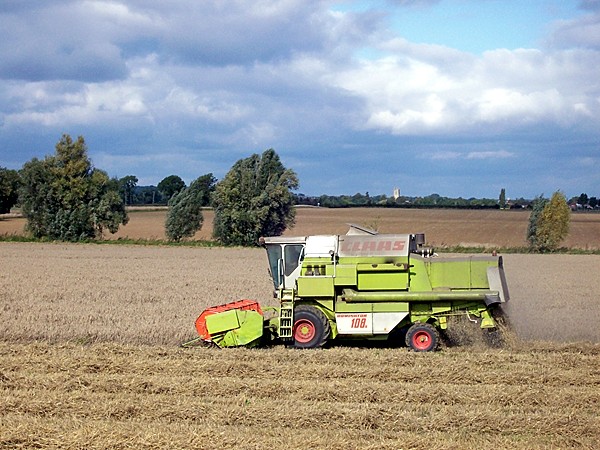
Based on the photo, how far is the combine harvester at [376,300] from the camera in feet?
40.8

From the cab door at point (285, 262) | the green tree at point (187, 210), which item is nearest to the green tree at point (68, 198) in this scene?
the green tree at point (187, 210)

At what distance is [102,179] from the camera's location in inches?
2079

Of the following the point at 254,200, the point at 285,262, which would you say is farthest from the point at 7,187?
the point at 285,262

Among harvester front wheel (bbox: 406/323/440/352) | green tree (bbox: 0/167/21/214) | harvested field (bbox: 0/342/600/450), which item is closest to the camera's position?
harvested field (bbox: 0/342/600/450)

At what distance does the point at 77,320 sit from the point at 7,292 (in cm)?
600

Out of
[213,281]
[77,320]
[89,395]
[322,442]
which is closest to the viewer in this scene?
[322,442]

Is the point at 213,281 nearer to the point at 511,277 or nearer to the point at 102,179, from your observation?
the point at 511,277

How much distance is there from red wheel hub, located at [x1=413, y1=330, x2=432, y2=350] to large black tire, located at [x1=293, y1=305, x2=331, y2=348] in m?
1.44

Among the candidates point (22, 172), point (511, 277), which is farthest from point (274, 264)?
point (22, 172)

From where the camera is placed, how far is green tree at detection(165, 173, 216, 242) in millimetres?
54625

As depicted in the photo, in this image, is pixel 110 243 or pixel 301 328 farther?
pixel 110 243

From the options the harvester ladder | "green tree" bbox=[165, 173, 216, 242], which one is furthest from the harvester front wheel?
"green tree" bbox=[165, 173, 216, 242]

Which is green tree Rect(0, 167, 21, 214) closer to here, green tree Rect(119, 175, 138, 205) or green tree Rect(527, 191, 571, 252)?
green tree Rect(119, 175, 138, 205)

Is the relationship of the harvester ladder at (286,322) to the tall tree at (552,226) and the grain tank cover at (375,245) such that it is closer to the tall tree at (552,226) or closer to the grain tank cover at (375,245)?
the grain tank cover at (375,245)
